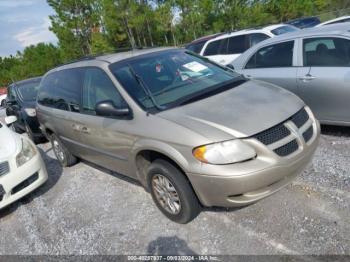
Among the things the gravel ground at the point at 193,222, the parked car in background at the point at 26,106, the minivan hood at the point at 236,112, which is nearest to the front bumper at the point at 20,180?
the gravel ground at the point at 193,222

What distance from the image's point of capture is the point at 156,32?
26016mm

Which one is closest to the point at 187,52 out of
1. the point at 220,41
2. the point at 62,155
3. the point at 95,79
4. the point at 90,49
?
the point at 95,79

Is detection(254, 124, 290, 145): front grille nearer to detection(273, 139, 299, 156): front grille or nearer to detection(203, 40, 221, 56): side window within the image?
detection(273, 139, 299, 156): front grille

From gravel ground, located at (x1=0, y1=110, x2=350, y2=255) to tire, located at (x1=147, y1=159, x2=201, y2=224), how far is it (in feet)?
0.51

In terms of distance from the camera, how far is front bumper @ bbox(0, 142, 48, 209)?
401 centimetres

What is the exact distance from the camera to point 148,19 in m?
23.9

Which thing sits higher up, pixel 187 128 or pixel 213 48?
pixel 187 128

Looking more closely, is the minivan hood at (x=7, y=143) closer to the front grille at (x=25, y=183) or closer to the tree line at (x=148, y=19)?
the front grille at (x=25, y=183)

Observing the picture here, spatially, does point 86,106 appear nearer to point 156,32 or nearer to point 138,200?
point 138,200

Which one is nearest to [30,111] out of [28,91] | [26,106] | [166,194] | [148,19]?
[26,106]

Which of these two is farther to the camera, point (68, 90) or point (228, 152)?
point (68, 90)

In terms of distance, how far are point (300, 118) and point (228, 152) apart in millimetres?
916

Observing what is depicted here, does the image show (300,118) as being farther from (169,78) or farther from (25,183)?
(25,183)

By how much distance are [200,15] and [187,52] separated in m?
20.1
